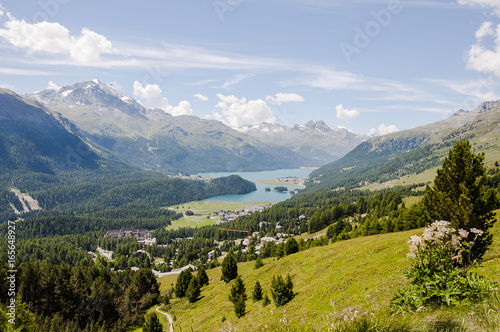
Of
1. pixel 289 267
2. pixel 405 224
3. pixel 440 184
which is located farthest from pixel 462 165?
pixel 405 224

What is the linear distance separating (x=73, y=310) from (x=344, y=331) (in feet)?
253

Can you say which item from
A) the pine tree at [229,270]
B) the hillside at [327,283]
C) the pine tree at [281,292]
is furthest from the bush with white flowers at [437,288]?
the pine tree at [229,270]

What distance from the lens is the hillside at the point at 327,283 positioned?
79.0 feet

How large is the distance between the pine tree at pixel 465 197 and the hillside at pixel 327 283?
2.89 m

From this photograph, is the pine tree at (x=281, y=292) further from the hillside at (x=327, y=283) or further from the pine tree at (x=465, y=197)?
the pine tree at (x=465, y=197)

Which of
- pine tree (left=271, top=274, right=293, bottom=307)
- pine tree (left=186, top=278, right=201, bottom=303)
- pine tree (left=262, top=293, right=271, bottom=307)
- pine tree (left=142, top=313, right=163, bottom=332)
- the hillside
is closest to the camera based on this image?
the hillside

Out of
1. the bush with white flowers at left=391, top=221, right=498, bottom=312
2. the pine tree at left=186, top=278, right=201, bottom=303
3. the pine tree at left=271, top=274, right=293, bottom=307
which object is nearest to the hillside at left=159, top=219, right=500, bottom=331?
the pine tree at left=271, top=274, right=293, bottom=307

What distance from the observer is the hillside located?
79.0 ft

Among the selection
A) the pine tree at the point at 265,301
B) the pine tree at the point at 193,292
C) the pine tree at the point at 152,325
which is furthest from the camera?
the pine tree at the point at 193,292

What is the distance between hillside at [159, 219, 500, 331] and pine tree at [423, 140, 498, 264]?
2888 mm

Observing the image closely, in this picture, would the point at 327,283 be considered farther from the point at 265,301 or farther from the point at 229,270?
the point at 229,270

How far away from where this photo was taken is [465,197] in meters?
18.9

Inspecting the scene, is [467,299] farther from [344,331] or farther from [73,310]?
[73,310]

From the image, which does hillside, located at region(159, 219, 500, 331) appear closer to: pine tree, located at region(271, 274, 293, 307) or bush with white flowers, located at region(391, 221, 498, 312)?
pine tree, located at region(271, 274, 293, 307)
